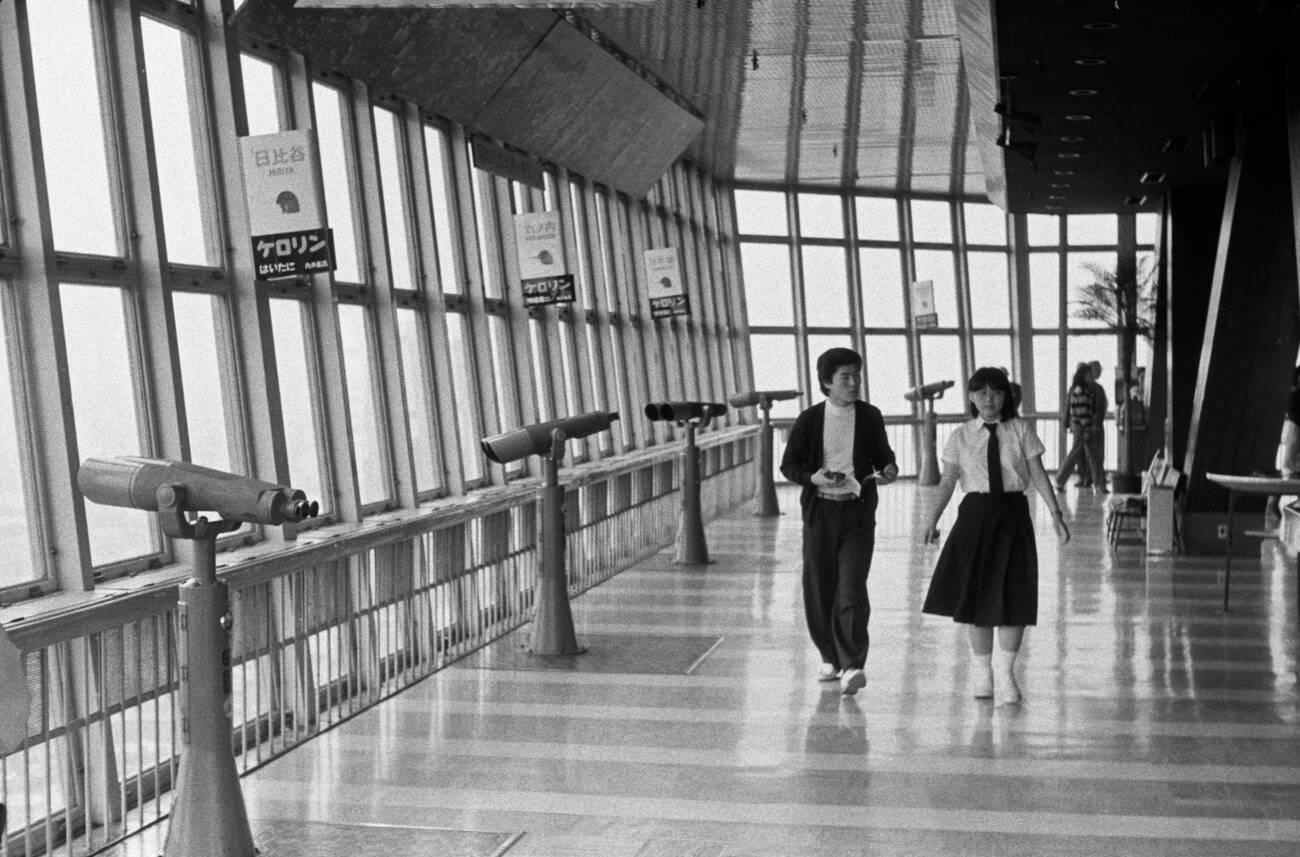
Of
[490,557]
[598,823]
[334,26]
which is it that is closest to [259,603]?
[598,823]

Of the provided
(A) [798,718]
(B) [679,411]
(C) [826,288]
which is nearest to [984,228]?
(C) [826,288]

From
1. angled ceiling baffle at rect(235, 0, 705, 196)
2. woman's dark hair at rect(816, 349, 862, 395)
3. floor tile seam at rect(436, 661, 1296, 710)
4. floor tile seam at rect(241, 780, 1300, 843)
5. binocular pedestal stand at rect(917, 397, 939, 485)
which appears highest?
angled ceiling baffle at rect(235, 0, 705, 196)

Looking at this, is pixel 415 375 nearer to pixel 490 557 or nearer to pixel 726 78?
pixel 490 557

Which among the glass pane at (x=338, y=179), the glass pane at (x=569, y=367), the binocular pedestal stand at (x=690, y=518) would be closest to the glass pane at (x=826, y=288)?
the glass pane at (x=569, y=367)

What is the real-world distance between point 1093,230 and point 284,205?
78.0 feet

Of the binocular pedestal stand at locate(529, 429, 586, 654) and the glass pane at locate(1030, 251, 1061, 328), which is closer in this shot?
the binocular pedestal stand at locate(529, 429, 586, 654)

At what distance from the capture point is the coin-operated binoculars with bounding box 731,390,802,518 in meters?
18.9

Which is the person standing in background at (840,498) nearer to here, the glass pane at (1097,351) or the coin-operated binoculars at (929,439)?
the coin-operated binoculars at (929,439)

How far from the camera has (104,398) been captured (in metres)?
7.93

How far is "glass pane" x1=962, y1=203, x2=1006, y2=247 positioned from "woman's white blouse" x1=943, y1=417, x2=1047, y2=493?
22172 millimetres

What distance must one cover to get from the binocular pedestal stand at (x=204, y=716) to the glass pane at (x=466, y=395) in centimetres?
807

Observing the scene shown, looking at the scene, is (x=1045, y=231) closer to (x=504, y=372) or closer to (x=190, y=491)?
(x=504, y=372)

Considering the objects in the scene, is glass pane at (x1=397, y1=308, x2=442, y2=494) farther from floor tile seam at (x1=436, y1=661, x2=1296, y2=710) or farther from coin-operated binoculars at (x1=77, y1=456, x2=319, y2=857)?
coin-operated binoculars at (x1=77, y1=456, x2=319, y2=857)

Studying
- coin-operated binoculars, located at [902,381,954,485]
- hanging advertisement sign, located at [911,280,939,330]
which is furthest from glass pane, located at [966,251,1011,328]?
coin-operated binoculars, located at [902,381,954,485]
